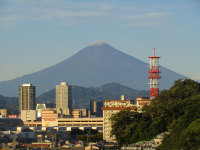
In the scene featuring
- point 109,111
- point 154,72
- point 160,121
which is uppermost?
point 154,72

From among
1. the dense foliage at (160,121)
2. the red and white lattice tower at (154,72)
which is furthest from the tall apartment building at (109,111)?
the dense foliage at (160,121)

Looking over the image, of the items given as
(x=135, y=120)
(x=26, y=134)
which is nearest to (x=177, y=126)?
(x=135, y=120)

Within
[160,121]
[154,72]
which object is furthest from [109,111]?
[160,121]

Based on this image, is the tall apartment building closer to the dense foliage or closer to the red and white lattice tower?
the red and white lattice tower

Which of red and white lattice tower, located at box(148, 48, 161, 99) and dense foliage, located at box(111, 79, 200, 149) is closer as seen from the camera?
dense foliage, located at box(111, 79, 200, 149)

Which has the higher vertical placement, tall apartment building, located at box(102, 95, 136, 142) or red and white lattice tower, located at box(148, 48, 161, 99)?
red and white lattice tower, located at box(148, 48, 161, 99)

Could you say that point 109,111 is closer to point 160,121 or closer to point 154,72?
point 154,72

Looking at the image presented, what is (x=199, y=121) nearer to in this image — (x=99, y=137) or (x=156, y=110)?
(x=156, y=110)

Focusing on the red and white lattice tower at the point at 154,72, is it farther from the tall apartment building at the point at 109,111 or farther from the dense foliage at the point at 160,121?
the dense foliage at the point at 160,121

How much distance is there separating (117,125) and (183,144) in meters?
37.5

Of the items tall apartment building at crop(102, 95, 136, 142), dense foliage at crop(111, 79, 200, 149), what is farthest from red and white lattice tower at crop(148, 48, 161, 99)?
dense foliage at crop(111, 79, 200, 149)

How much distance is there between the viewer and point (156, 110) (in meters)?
128

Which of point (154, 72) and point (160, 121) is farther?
point (154, 72)

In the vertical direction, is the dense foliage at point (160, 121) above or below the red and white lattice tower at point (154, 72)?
below
